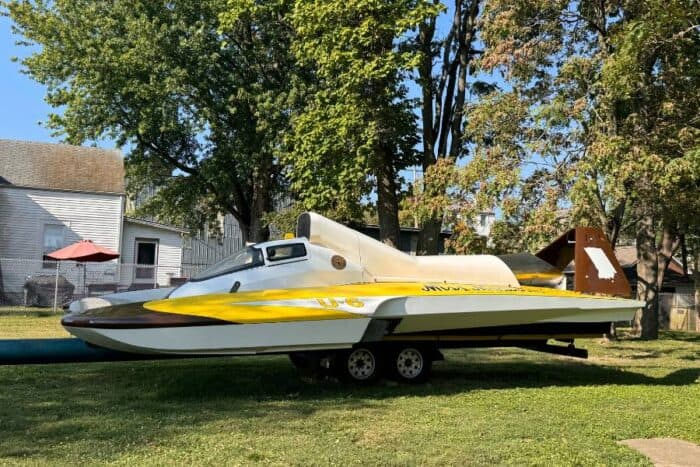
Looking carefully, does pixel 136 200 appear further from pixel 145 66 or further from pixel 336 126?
pixel 336 126

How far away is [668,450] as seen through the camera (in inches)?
247

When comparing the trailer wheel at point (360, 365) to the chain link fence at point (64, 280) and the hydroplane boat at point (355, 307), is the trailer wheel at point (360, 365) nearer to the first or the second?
the hydroplane boat at point (355, 307)

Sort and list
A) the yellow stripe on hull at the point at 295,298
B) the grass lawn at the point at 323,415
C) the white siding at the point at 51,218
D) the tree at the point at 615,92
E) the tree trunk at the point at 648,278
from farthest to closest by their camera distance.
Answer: the white siding at the point at 51,218
the tree trunk at the point at 648,278
the tree at the point at 615,92
the yellow stripe on hull at the point at 295,298
the grass lawn at the point at 323,415

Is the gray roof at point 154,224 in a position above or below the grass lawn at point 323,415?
above

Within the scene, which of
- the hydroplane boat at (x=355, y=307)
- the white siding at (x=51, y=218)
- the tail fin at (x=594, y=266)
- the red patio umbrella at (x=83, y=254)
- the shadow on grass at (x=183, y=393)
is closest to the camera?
the shadow on grass at (x=183, y=393)

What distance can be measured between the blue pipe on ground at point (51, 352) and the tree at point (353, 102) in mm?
10398

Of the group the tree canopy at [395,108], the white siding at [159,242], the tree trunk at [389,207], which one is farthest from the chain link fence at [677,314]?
the white siding at [159,242]

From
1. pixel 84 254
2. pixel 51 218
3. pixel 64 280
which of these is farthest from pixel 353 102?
pixel 51 218

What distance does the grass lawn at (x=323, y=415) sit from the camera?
5777mm

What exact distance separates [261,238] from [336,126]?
35.7ft

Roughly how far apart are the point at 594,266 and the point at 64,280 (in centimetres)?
1843

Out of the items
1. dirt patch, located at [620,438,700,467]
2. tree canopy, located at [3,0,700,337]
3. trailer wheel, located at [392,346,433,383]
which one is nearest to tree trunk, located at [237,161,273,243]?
tree canopy, located at [3,0,700,337]

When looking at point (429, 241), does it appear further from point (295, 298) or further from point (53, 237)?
point (53, 237)

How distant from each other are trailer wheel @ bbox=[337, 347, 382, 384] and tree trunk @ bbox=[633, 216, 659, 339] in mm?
14605
